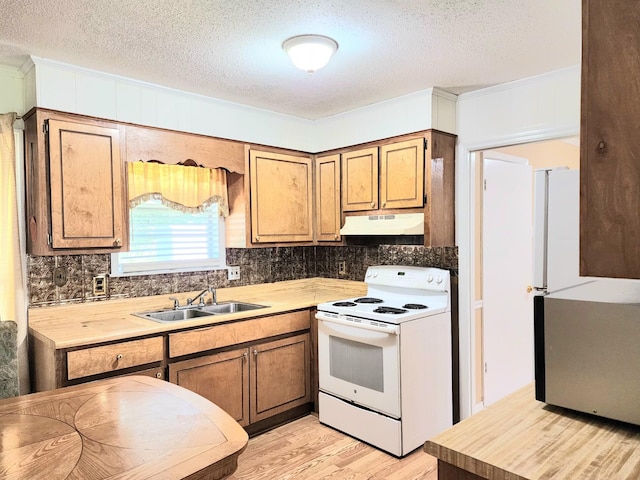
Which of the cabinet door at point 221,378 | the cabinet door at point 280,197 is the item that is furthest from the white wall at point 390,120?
the cabinet door at point 221,378

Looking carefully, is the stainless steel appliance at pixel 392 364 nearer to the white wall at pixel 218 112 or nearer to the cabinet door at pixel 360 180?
the cabinet door at pixel 360 180

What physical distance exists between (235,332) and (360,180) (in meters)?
1.47

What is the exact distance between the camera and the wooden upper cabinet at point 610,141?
90 centimetres

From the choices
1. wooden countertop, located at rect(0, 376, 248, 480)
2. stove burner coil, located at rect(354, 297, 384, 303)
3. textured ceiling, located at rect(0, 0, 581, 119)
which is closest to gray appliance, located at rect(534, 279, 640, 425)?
wooden countertop, located at rect(0, 376, 248, 480)

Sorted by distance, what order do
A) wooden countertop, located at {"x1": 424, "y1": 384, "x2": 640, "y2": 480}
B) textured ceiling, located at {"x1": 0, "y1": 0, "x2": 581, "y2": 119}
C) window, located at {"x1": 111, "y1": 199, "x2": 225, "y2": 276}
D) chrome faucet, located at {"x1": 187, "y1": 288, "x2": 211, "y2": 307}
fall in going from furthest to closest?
1. chrome faucet, located at {"x1": 187, "y1": 288, "x2": 211, "y2": 307}
2. window, located at {"x1": 111, "y1": 199, "x2": 225, "y2": 276}
3. textured ceiling, located at {"x1": 0, "y1": 0, "x2": 581, "y2": 119}
4. wooden countertop, located at {"x1": 424, "y1": 384, "x2": 640, "y2": 480}

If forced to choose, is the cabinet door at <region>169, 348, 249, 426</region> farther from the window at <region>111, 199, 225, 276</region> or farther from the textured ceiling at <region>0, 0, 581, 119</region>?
the textured ceiling at <region>0, 0, 581, 119</region>

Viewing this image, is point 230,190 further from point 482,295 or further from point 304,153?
point 482,295

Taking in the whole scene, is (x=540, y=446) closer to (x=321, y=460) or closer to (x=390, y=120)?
(x=321, y=460)

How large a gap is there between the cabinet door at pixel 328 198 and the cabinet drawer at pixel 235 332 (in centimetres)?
71

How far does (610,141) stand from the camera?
928 millimetres

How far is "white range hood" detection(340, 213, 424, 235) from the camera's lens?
3.06m

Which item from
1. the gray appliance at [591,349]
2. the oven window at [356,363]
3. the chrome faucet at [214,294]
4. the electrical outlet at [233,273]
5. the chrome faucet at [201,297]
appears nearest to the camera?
the gray appliance at [591,349]

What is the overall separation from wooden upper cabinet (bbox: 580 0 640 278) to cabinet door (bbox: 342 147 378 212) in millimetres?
2411

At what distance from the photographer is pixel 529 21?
6.70ft
